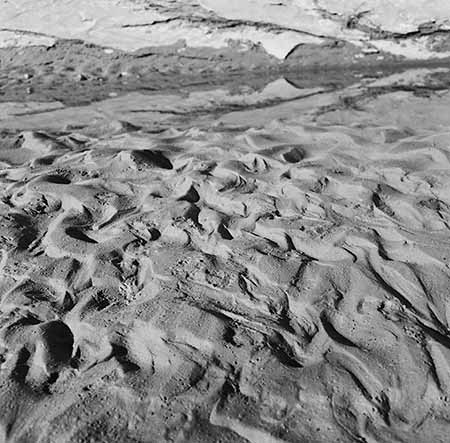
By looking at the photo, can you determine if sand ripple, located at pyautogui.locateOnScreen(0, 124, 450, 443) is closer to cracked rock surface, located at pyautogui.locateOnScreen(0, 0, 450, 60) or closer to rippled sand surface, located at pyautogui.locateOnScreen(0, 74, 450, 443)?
rippled sand surface, located at pyautogui.locateOnScreen(0, 74, 450, 443)

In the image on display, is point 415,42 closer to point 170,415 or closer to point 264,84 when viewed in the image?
point 264,84

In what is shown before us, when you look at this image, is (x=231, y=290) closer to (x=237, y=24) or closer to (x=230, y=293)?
(x=230, y=293)

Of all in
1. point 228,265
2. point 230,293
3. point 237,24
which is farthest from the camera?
point 237,24

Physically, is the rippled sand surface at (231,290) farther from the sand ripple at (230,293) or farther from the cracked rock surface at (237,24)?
the cracked rock surface at (237,24)

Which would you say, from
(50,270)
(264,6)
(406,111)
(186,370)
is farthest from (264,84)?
(186,370)

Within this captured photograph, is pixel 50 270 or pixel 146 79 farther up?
pixel 50 270

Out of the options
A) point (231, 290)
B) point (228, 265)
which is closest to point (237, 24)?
point (228, 265)

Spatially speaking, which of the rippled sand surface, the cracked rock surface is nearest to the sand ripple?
the rippled sand surface
